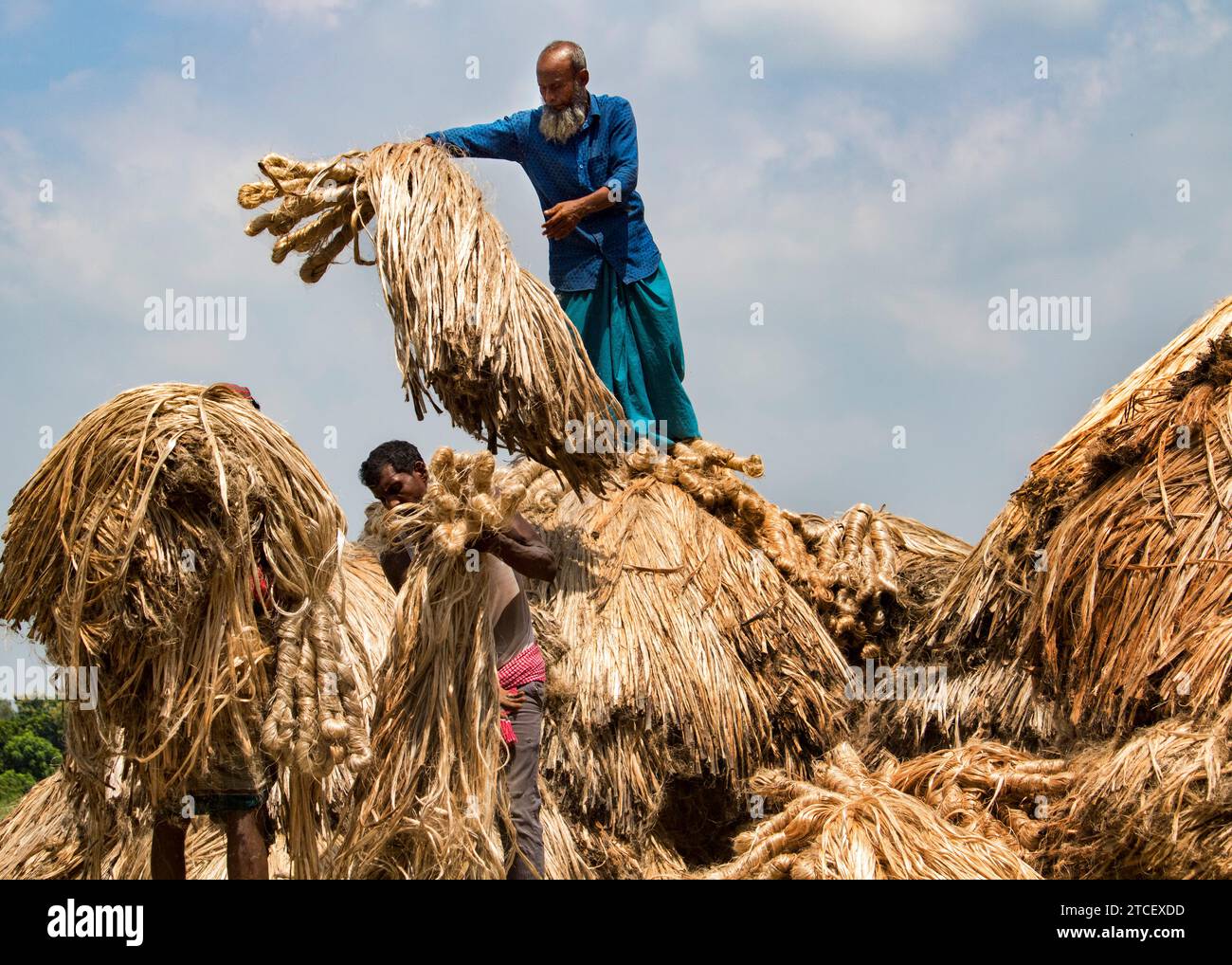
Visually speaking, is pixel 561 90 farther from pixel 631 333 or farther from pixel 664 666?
pixel 664 666

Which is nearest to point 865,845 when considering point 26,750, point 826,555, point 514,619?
point 514,619

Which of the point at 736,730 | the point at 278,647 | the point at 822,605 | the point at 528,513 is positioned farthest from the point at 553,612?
the point at 278,647

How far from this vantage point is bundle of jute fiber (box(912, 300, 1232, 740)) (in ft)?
15.8

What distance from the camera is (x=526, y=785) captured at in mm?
4535

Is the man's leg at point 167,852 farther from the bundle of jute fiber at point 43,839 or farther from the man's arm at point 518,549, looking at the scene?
the bundle of jute fiber at point 43,839

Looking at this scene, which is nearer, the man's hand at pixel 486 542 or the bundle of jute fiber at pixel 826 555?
the man's hand at pixel 486 542

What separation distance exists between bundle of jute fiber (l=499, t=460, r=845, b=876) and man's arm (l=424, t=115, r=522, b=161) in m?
1.24

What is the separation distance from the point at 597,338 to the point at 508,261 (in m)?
1.50

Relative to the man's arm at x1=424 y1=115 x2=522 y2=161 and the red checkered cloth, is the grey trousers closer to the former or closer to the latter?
the red checkered cloth

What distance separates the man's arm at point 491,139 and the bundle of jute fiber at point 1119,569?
2.36 m

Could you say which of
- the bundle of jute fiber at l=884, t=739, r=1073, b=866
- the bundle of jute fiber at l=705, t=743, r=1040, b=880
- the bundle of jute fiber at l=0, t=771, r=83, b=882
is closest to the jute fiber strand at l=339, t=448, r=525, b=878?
the bundle of jute fiber at l=705, t=743, r=1040, b=880

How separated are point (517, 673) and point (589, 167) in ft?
7.54

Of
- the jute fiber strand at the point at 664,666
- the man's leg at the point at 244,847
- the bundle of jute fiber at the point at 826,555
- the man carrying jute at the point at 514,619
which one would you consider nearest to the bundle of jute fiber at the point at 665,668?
the jute fiber strand at the point at 664,666

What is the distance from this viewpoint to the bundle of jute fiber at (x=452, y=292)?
179 inches
